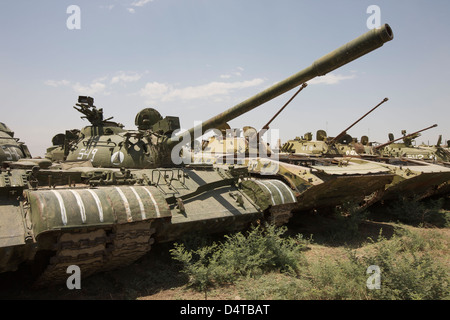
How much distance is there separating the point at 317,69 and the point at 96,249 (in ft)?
14.4

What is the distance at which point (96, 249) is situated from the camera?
511 centimetres

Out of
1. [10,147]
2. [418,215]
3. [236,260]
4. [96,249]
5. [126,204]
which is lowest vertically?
[418,215]

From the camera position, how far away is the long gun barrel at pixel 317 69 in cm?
480

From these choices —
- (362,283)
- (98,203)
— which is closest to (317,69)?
(362,283)

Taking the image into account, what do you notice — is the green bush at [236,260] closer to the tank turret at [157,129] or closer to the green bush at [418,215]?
the tank turret at [157,129]

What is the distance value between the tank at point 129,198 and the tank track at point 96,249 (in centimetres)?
1

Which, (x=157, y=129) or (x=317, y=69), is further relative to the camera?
(x=157, y=129)

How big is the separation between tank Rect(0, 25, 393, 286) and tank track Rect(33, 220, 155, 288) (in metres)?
0.01

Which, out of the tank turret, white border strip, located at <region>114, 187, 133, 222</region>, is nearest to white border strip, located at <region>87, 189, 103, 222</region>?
white border strip, located at <region>114, 187, 133, 222</region>

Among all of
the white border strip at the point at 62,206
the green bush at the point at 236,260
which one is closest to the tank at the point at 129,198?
the white border strip at the point at 62,206

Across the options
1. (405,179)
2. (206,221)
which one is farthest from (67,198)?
(405,179)

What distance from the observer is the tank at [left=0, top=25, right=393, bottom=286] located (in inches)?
190

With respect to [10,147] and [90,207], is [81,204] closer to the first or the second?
[90,207]
